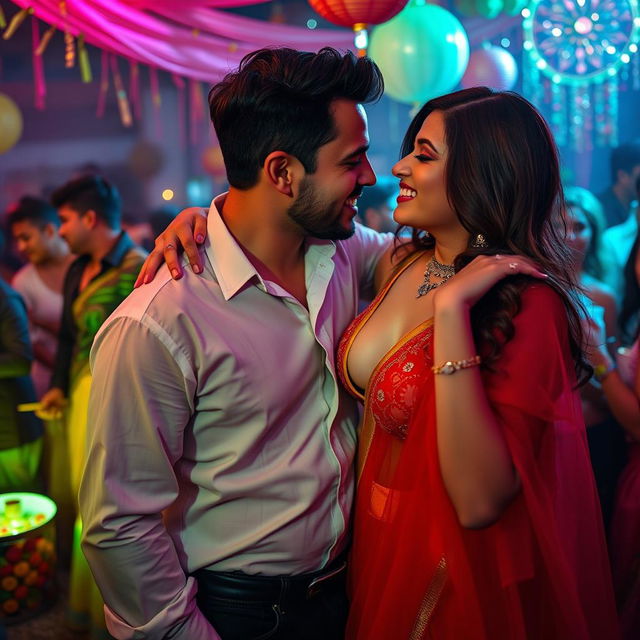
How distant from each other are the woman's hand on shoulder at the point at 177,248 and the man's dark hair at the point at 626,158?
311 cm

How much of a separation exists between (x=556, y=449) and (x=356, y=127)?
2.30 ft

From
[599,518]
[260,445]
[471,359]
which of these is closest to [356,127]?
[471,359]

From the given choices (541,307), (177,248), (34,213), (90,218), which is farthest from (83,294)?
(541,307)

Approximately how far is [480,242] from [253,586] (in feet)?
2.52

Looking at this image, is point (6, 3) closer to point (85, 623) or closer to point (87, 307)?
point (87, 307)

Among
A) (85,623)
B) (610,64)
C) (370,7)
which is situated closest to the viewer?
(370,7)

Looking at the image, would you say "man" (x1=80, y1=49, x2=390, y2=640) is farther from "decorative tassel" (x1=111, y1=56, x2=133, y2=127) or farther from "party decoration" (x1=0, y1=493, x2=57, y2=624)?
"decorative tassel" (x1=111, y1=56, x2=133, y2=127)

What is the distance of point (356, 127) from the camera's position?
146 cm

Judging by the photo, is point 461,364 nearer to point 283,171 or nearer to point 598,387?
Answer: point 283,171

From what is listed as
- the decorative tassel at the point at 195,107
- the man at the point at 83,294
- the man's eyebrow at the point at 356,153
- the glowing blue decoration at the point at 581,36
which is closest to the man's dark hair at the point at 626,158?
the glowing blue decoration at the point at 581,36

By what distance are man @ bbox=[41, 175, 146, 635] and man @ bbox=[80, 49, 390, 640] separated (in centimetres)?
143

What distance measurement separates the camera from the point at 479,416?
1190mm

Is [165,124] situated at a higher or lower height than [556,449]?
higher

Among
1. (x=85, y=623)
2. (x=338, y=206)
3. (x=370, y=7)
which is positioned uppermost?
(x=370, y=7)
